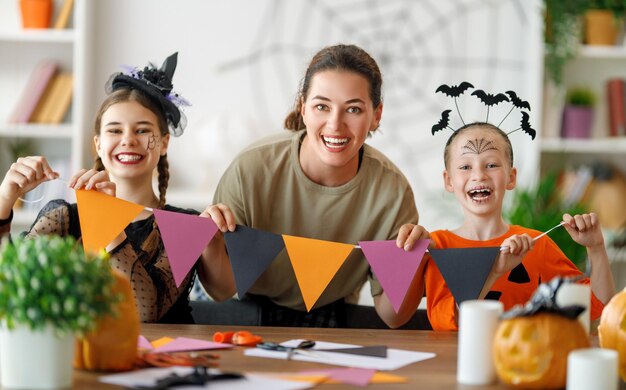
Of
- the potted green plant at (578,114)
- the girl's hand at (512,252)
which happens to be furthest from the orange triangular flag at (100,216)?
the potted green plant at (578,114)

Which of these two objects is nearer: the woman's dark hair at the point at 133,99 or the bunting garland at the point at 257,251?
the bunting garland at the point at 257,251

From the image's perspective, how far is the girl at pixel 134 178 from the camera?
2.09m

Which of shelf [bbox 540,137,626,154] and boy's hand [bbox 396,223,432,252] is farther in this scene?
shelf [bbox 540,137,626,154]

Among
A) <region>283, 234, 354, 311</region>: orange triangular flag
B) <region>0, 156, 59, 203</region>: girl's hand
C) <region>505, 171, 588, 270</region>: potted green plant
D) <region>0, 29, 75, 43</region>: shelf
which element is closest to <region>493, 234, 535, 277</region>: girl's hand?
<region>283, 234, 354, 311</region>: orange triangular flag

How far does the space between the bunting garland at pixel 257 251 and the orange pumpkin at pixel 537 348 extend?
623 millimetres

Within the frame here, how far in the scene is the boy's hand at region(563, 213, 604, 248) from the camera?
7.06ft

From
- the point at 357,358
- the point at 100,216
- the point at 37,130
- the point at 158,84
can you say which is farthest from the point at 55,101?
the point at 357,358

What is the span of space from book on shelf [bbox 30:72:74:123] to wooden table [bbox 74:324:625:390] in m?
2.39

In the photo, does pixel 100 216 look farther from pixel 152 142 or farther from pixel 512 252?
pixel 512 252

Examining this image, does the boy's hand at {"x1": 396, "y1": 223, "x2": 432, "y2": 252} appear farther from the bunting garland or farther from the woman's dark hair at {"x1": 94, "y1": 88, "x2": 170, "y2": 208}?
the woman's dark hair at {"x1": 94, "y1": 88, "x2": 170, "y2": 208}

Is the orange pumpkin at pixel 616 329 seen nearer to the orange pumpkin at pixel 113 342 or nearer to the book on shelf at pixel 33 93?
the orange pumpkin at pixel 113 342

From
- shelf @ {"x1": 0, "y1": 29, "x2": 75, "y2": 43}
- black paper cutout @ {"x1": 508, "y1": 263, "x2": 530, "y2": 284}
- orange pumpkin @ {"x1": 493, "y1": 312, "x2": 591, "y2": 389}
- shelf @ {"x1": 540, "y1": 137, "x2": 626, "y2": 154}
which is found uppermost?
shelf @ {"x1": 0, "y1": 29, "x2": 75, "y2": 43}

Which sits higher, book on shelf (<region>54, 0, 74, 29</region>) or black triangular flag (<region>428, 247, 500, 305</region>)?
book on shelf (<region>54, 0, 74, 29</region>)

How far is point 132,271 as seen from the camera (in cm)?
207
